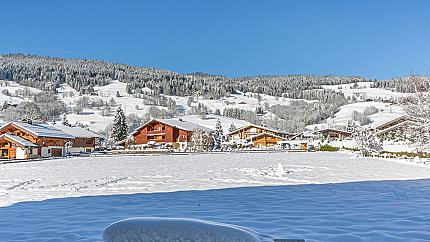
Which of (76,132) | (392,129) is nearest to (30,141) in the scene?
(76,132)

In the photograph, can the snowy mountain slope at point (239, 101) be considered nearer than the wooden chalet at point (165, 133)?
No

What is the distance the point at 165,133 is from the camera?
234 ft

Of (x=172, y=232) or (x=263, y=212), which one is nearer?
(x=172, y=232)

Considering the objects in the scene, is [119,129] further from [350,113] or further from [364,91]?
[364,91]

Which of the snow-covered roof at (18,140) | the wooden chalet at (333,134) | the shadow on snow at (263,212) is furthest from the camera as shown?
the wooden chalet at (333,134)

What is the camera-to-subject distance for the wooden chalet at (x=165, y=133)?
69812mm

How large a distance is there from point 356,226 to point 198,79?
556 feet

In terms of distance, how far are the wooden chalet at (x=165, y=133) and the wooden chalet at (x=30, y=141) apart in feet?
63.1

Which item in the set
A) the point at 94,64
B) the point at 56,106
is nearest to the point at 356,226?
the point at 56,106

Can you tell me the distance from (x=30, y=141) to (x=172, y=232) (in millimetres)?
50607

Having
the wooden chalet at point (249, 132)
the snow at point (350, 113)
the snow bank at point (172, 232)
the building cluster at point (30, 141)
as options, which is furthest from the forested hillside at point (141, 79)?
the snow bank at point (172, 232)

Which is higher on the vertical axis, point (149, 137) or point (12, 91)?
point (12, 91)

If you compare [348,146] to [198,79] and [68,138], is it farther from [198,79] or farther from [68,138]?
[198,79]

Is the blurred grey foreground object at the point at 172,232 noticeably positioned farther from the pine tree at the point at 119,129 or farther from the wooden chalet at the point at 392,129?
the pine tree at the point at 119,129
